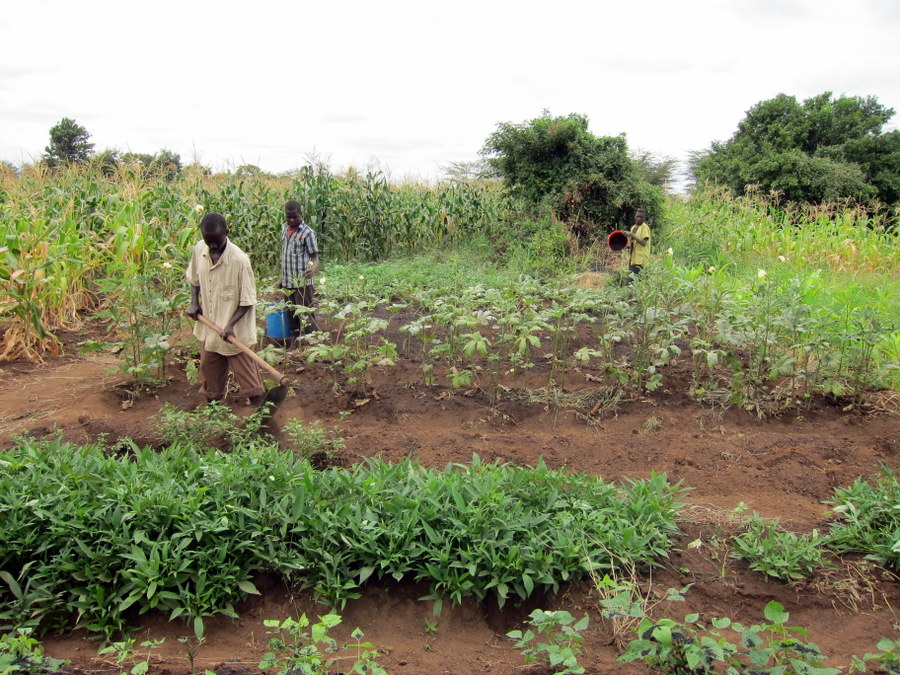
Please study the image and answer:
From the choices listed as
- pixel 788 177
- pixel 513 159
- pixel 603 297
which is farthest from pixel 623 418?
pixel 788 177

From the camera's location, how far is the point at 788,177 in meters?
15.9

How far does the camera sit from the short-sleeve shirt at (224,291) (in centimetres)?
454

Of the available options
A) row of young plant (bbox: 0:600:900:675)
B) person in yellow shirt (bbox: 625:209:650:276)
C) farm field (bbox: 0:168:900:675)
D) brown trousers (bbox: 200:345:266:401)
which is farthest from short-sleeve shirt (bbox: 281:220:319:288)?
person in yellow shirt (bbox: 625:209:650:276)

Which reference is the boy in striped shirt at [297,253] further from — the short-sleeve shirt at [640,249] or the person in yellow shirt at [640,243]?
the short-sleeve shirt at [640,249]

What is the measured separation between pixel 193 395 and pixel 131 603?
288 cm

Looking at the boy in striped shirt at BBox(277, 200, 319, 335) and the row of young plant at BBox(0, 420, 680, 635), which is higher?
the boy in striped shirt at BBox(277, 200, 319, 335)

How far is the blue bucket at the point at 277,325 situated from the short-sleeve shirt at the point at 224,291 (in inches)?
47.2

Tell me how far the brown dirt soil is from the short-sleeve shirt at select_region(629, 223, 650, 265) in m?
3.76

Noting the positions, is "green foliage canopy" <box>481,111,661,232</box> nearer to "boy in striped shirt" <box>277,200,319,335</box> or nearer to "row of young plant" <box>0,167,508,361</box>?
"row of young plant" <box>0,167,508,361</box>

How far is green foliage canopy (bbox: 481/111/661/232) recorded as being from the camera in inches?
458

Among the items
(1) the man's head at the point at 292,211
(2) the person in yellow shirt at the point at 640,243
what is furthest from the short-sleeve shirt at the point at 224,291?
(2) the person in yellow shirt at the point at 640,243

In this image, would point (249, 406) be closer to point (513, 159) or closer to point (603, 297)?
point (603, 297)

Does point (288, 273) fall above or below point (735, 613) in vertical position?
above

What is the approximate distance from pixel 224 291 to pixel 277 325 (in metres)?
1.49
